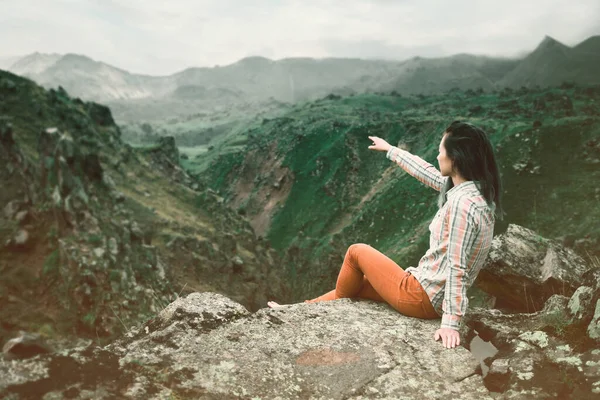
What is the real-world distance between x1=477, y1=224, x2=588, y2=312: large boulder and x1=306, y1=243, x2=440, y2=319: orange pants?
2886 mm

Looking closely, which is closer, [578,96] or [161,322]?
[161,322]

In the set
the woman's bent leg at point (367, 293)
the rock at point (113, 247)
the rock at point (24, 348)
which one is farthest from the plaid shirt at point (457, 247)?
the rock at point (113, 247)

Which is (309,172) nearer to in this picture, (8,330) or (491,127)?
(491,127)

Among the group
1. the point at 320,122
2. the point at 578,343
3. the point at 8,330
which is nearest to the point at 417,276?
the point at 578,343

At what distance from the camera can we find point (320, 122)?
80.8 m

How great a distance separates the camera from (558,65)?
108 m

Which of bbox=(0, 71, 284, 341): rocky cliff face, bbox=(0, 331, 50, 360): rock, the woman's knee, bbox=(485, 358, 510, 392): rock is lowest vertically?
bbox=(0, 71, 284, 341): rocky cliff face

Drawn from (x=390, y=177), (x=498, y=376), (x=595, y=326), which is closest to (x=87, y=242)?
(x=498, y=376)

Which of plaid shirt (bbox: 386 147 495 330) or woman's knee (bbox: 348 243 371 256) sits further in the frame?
woman's knee (bbox: 348 243 371 256)

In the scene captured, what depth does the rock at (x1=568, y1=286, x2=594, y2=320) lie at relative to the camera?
5145mm

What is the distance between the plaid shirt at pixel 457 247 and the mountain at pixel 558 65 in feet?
273

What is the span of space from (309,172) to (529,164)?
3611cm

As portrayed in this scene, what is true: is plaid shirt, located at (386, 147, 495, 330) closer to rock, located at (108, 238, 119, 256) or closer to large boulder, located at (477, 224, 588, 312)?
large boulder, located at (477, 224, 588, 312)

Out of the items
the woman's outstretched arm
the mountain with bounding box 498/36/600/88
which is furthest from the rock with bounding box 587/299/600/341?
the mountain with bounding box 498/36/600/88
